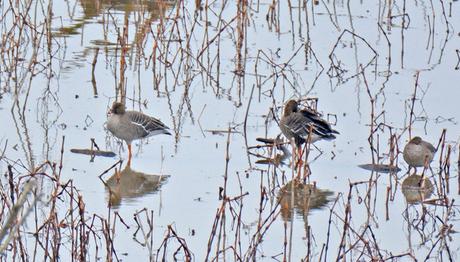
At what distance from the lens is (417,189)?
8.65 m

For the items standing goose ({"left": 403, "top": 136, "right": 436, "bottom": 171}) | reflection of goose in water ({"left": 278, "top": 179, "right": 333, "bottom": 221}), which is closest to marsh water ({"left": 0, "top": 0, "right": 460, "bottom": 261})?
reflection of goose in water ({"left": 278, "top": 179, "right": 333, "bottom": 221})

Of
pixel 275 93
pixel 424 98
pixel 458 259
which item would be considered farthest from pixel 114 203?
pixel 424 98

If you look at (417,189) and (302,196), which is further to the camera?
(417,189)

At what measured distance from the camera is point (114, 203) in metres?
7.98

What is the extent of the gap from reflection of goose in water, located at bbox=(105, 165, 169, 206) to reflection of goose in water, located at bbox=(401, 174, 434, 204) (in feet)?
6.36

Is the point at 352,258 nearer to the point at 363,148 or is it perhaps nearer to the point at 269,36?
the point at 363,148

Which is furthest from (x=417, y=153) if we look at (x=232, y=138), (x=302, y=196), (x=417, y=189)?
(x=232, y=138)

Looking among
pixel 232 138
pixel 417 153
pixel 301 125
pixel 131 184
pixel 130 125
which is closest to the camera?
pixel 131 184

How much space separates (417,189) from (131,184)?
7.49ft

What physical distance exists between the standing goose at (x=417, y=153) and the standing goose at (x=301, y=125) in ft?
Answer: 2.54

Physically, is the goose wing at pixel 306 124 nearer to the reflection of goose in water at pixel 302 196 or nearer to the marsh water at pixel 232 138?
the marsh water at pixel 232 138

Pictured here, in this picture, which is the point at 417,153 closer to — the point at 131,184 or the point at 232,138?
the point at 232,138

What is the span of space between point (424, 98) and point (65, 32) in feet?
15.3

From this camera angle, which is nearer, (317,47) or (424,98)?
(424,98)
